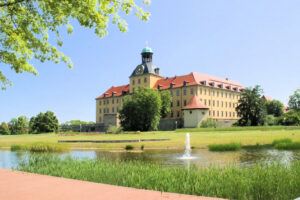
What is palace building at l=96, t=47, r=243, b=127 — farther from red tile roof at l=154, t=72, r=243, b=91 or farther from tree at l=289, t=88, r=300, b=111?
tree at l=289, t=88, r=300, b=111

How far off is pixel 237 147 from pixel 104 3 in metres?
14.1

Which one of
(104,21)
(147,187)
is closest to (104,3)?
(104,21)

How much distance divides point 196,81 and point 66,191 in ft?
236

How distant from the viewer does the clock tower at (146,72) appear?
85.0 meters

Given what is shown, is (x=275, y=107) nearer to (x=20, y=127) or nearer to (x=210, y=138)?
(x=210, y=138)

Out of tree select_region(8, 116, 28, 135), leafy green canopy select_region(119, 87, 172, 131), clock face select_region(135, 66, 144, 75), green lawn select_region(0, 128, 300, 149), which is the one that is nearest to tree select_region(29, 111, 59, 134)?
tree select_region(8, 116, 28, 135)

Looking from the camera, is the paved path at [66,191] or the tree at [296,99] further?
the tree at [296,99]

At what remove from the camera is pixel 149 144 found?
2638 cm

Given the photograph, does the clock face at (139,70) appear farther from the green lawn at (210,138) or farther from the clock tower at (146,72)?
the green lawn at (210,138)

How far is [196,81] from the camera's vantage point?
76.7m

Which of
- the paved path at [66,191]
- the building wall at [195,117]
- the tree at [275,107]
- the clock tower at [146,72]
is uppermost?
the clock tower at [146,72]

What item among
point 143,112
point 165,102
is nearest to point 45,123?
point 165,102

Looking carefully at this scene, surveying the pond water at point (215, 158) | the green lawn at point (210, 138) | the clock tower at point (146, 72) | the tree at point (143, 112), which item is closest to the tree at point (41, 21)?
the pond water at point (215, 158)

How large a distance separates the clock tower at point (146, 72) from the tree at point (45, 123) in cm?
2866
